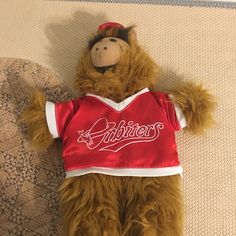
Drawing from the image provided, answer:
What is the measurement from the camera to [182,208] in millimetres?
785

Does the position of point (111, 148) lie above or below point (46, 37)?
below

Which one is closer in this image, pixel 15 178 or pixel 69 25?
pixel 15 178

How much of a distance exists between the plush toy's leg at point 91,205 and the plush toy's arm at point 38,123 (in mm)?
98

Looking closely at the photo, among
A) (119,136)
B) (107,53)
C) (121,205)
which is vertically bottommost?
(121,205)

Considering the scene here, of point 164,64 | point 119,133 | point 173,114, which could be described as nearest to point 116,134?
point 119,133

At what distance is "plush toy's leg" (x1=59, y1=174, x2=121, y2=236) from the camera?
2.42 feet

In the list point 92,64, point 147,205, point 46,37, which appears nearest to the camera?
point 147,205

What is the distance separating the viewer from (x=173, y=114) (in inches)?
32.4

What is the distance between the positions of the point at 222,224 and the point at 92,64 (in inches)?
16.5

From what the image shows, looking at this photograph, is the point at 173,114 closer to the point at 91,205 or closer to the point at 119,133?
the point at 119,133

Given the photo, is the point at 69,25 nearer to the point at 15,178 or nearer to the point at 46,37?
the point at 46,37

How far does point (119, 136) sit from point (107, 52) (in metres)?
0.17

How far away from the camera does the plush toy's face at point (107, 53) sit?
2.70 ft

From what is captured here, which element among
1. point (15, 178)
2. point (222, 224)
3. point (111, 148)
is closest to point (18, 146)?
Answer: point (15, 178)
